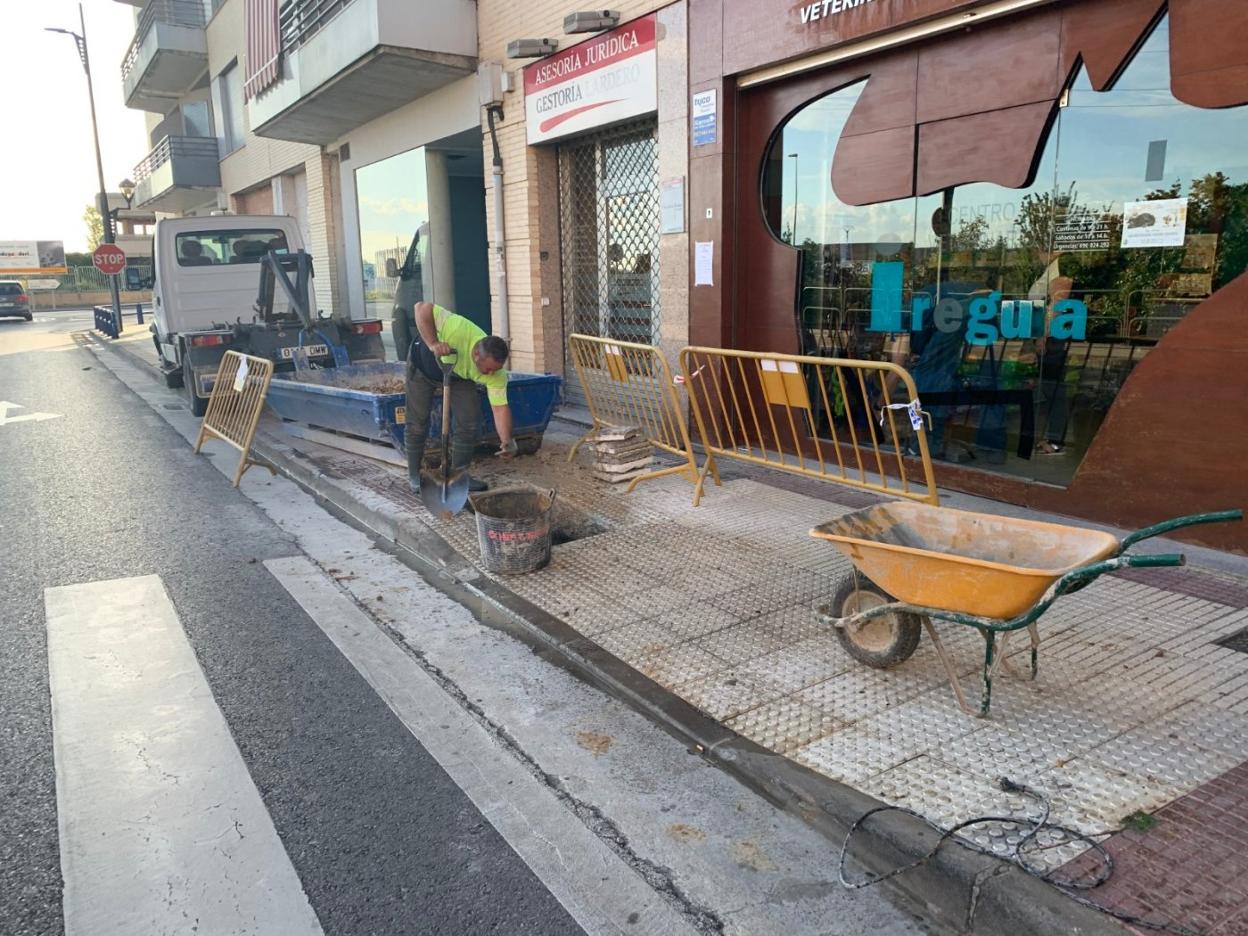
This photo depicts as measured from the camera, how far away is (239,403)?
906 centimetres

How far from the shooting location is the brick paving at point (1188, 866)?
2.47m

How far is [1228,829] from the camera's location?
9.27ft

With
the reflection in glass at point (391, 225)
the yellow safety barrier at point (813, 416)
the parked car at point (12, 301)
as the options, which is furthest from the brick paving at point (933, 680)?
the parked car at point (12, 301)

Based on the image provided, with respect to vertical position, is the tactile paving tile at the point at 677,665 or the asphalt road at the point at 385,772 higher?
the tactile paving tile at the point at 677,665

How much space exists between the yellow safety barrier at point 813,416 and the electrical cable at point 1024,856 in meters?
2.47

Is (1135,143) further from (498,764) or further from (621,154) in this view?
(621,154)

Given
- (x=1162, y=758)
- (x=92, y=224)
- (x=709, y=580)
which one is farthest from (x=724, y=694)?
(x=92, y=224)

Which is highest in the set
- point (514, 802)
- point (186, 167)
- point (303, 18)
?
point (303, 18)

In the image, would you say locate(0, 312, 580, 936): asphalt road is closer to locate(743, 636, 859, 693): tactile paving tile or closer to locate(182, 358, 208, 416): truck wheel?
locate(743, 636, 859, 693): tactile paving tile

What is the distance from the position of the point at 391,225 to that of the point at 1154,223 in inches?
510

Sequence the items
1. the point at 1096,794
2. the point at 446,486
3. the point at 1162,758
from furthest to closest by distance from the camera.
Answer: the point at 446,486 → the point at 1162,758 → the point at 1096,794

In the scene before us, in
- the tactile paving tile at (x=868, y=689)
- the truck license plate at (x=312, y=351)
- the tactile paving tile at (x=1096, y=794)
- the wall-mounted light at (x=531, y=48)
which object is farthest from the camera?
the truck license plate at (x=312, y=351)

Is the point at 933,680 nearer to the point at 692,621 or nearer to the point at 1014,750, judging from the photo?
the point at 1014,750

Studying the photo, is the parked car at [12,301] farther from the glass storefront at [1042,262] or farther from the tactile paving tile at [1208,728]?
the tactile paving tile at [1208,728]
